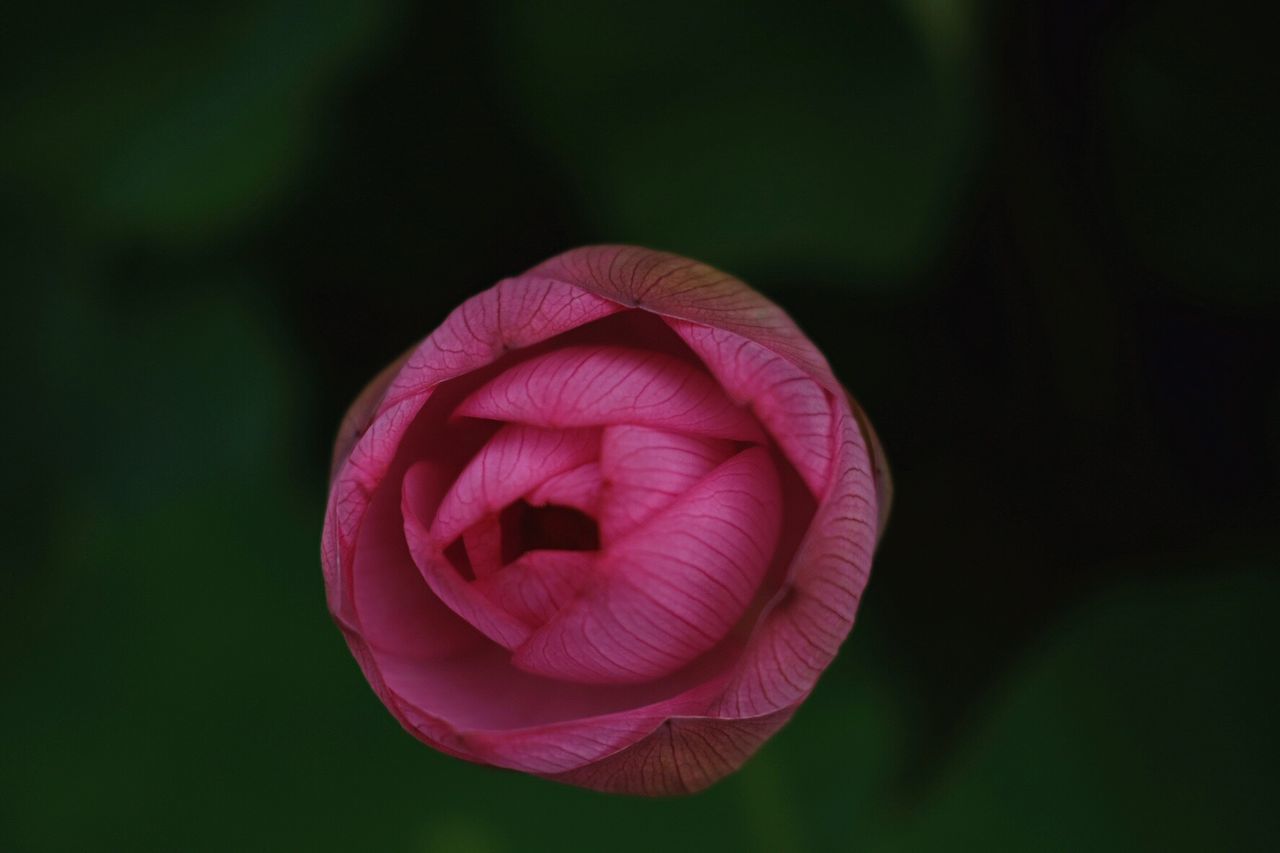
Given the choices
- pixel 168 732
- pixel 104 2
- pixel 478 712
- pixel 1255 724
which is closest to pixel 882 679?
pixel 1255 724

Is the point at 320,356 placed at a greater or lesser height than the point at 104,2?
lesser

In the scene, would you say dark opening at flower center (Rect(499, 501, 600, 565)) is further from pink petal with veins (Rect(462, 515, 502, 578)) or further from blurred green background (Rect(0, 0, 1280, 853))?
blurred green background (Rect(0, 0, 1280, 853))

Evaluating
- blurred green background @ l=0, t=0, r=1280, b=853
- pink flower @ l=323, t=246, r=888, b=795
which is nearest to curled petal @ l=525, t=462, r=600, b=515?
pink flower @ l=323, t=246, r=888, b=795

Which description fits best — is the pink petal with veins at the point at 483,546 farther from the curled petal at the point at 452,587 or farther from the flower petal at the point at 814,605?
the flower petal at the point at 814,605

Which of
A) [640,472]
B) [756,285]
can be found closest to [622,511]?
[640,472]

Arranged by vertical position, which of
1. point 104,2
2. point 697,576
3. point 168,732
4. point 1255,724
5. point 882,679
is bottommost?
point 1255,724

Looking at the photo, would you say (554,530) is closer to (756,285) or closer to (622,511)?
(622,511)

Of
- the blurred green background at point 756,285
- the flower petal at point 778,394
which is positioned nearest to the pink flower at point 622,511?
the flower petal at point 778,394

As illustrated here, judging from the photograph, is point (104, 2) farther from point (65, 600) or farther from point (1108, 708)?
point (1108, 708)
